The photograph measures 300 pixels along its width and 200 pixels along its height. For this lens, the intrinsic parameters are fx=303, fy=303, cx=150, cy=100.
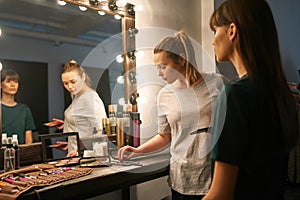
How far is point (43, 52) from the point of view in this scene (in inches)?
62.4

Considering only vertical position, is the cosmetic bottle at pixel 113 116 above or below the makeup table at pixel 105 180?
above

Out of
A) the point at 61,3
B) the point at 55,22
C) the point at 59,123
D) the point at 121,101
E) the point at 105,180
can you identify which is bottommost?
the point at 105,180

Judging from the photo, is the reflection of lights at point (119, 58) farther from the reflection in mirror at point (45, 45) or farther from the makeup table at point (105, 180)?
the makeup table at point (105, 180)

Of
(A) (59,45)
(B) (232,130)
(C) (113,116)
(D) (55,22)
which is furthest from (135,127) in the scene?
(B) (232,130)

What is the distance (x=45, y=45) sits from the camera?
159 cm

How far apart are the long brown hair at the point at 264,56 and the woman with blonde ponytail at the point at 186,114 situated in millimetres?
626

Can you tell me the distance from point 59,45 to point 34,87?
273mm

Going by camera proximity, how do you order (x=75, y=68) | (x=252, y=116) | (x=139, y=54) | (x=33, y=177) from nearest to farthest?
(x=252, y=116)
(x=33, y=177)
(x=75, y=68)
(x=139, y=54)

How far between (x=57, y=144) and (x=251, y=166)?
118 cm

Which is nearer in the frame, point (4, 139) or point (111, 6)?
point (4, 139)

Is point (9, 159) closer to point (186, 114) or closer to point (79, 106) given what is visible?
point (79, 106)

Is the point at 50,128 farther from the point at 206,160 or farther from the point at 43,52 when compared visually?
the point at 206,160

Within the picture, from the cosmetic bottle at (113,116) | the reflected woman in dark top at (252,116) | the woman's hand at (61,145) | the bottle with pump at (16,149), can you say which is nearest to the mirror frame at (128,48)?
the cosmetic bottle at (113,116)

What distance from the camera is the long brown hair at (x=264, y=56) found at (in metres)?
0.71
